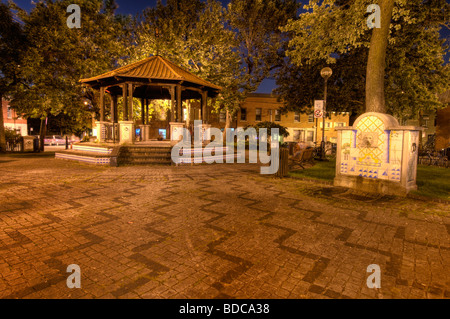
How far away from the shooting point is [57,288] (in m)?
2.61

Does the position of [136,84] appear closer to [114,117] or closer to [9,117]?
[114,117]

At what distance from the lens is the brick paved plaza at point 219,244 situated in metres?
2.68

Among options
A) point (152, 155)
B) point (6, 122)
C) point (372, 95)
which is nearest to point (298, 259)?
point (372, 95)

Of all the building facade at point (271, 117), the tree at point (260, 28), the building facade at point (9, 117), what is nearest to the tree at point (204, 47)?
the tree at point (260, 28)

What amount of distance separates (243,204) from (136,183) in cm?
402

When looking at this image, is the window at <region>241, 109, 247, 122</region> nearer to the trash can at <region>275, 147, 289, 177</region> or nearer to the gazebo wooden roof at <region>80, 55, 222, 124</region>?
the gazebo wooden roof at <region>80, 55, 222, 124</region>

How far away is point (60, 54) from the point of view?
18125mm

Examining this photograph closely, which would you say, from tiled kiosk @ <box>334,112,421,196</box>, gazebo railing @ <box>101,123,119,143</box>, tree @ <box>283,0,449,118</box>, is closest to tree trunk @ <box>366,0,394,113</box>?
tree @ <box>283,0,449,118</box>

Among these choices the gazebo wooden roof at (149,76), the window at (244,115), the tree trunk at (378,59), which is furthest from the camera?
the window at (244,115)

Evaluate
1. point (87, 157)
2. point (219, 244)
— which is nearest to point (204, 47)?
point (87, 157)

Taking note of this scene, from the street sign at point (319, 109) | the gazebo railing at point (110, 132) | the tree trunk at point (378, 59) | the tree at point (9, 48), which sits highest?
the tree at point (9, 48)

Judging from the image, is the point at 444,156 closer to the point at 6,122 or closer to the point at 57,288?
the point at 57,288

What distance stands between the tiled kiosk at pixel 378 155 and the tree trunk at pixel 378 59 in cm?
230

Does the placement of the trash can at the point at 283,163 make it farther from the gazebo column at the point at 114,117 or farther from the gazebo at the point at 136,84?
the gazebo column at the point at 114,117
